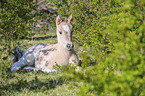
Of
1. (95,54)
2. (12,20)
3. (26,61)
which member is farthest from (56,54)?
(95,54)

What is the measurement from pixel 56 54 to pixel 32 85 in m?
1.84

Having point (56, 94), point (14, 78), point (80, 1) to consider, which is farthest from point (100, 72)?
point (80, 1)

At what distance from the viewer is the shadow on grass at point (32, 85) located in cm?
591

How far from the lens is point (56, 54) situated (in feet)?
24.8

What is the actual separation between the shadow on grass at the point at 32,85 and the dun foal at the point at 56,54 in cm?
95

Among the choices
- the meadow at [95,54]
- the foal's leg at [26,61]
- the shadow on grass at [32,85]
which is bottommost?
the shadow on grass at [32,85]

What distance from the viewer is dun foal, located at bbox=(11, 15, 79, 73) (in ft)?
23.6

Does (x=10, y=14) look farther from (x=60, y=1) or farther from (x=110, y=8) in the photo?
(x=60, y=1)

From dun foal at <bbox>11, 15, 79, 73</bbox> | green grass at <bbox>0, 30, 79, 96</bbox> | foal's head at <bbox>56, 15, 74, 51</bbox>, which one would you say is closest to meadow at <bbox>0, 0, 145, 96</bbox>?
green grass at <bbox>0, 30, 79, 96</bbox>

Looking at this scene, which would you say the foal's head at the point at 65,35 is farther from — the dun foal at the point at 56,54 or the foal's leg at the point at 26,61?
the foal's leg at the point at 26,61

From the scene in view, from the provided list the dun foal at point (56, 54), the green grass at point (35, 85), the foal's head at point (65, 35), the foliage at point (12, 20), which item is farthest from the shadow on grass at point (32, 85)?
the foliage at point (12, 20)

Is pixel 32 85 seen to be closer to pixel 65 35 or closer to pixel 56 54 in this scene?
pixel 56 54

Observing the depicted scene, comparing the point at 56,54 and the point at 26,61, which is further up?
the point at 56,54

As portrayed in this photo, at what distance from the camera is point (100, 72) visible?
94.1 inches
